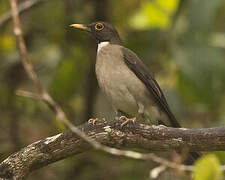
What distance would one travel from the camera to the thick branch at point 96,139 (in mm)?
4738

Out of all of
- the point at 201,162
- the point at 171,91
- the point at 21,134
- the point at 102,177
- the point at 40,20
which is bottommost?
the point at 102,177

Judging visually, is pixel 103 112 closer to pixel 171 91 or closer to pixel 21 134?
pixel 171 91

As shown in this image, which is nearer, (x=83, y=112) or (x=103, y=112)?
(x=103, y=112)

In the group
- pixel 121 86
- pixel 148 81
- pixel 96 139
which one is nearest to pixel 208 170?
pixel 96 139

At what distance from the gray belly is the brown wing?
65mm

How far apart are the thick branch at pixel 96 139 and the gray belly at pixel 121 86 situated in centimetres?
137

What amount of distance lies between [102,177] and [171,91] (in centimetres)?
168

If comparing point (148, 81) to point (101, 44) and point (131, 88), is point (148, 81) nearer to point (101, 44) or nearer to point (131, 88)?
point (131, 88)

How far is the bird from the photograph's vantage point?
629 centimetres

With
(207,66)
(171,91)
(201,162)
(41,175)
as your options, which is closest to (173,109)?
(171,91)

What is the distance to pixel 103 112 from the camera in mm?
7406

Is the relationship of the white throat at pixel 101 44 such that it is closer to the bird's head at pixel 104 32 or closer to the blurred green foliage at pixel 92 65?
the bird's head at pixel 104 32

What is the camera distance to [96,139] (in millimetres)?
4844

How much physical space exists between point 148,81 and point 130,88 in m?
0.30
